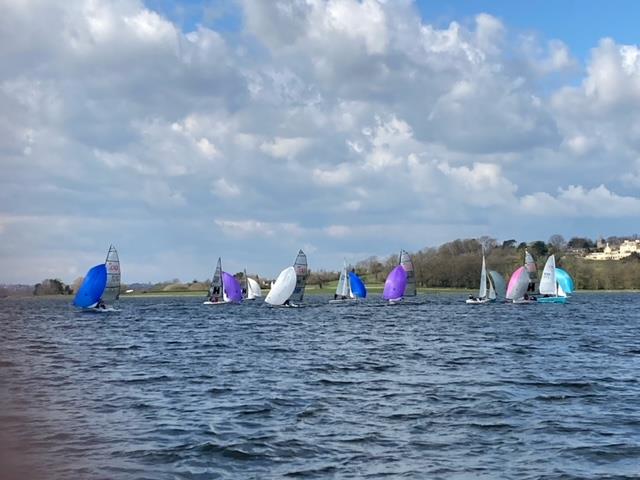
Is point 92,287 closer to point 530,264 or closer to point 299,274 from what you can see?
point 299,274

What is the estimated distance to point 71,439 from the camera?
17078 millimetres

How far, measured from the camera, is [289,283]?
10362 centimetres

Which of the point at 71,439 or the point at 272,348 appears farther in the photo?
the point at 272,348

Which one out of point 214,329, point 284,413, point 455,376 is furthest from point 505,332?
point 284,413

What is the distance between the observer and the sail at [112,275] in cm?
9344

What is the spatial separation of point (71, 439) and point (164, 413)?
4.27 metres

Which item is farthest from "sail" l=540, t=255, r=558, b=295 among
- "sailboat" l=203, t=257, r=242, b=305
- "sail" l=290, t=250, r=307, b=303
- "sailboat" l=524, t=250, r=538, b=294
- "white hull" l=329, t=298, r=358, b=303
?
"sailboat" l=203, t=257, r=242, b=305

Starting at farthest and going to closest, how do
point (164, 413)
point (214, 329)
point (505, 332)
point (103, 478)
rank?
point (214, 329), point (505, 332), point (164, 413), point (103, 478)

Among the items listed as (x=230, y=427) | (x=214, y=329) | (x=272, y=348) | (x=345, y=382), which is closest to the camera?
(x=230, y=427)

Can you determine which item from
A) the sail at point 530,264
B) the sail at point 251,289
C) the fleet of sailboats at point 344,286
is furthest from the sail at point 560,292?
the sail at point 251,289

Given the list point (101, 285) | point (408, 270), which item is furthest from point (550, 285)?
point (101, 285)

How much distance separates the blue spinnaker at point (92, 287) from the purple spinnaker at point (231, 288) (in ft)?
106

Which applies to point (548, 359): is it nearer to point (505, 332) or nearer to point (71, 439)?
point (505, 332)

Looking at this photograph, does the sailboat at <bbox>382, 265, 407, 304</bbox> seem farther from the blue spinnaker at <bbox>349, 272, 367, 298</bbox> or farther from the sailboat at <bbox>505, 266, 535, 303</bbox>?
the sailboat at <bbox>505, 266, 535, 303</bbox>
